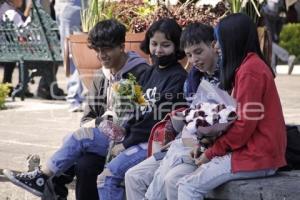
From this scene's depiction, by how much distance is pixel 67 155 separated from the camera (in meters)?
5.41

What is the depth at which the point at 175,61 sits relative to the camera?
17.8ft

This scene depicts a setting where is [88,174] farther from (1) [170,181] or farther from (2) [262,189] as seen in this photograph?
(2) [262,189]

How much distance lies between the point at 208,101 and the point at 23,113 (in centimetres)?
566

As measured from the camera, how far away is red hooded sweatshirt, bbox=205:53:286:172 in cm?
437

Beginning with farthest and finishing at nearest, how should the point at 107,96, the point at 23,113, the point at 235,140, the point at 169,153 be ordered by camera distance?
the point at 23,113 < the point at 107,96 < the point at 169,153 < the point at 235,140

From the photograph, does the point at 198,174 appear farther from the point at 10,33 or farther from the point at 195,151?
the point at 10,33

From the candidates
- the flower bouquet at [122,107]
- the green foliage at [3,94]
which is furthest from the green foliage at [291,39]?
the flower bouquet at [122,107]

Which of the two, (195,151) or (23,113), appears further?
(23,113)

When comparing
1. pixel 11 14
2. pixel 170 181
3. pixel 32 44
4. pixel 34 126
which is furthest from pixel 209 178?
pixel 11 14

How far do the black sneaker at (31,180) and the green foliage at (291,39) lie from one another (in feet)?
37.7

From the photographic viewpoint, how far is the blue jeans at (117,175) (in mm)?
5176

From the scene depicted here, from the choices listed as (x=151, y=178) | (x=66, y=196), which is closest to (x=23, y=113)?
(x=66, y=196)

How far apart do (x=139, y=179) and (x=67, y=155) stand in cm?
65

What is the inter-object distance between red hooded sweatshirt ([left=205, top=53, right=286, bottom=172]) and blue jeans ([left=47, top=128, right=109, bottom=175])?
116 centimetres
